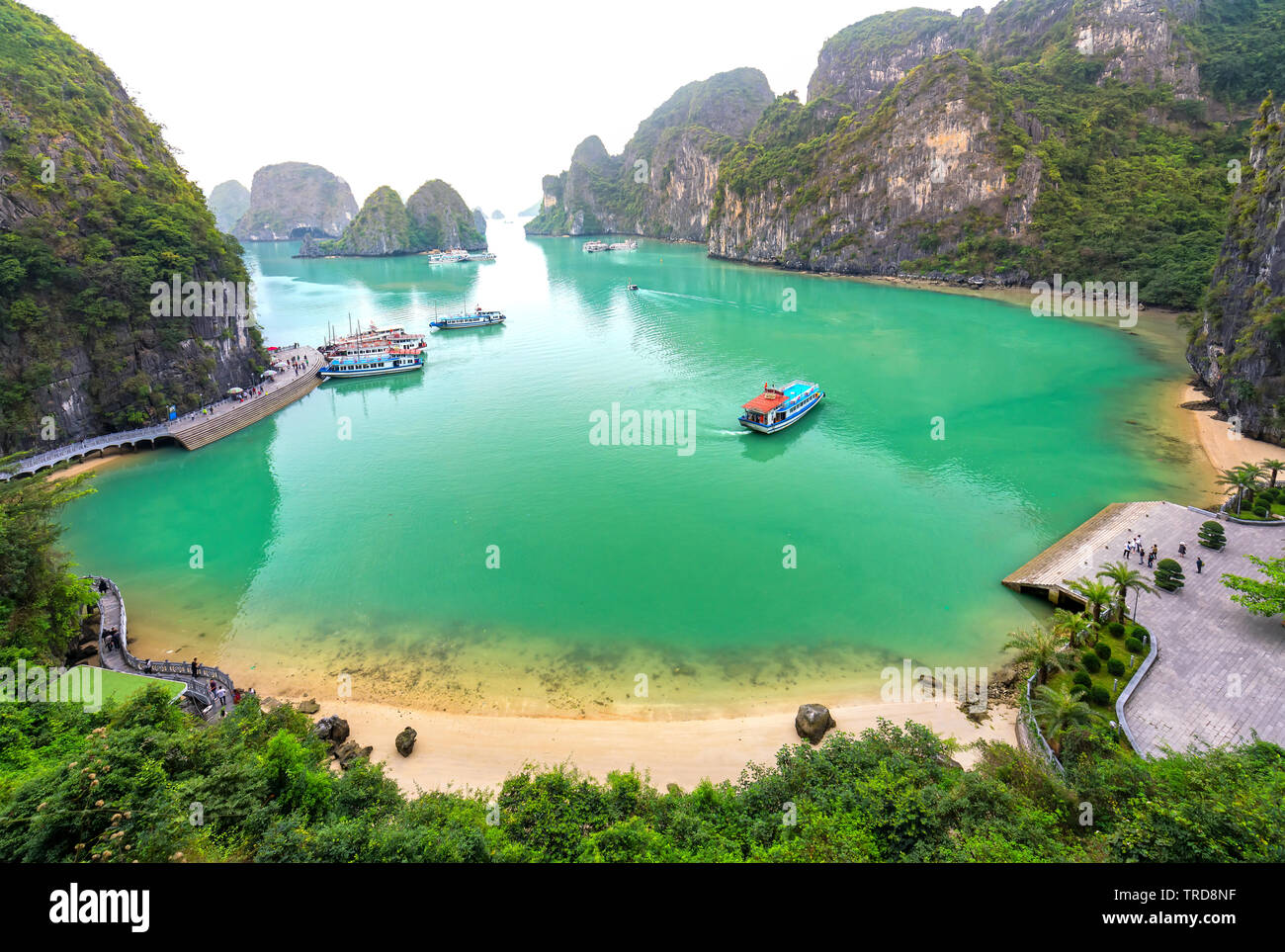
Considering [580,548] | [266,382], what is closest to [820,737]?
[580,548]

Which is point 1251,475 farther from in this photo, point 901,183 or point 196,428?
point 901,183

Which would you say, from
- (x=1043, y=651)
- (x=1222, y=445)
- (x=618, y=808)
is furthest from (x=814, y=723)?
(x=1222, y=445)

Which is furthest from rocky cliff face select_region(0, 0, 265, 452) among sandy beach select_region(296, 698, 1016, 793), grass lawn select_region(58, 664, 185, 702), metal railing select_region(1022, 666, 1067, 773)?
metal railing select_region(1022, 666, 1067, 773)

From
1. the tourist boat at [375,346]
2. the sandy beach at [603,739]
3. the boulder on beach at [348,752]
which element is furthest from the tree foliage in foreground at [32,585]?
the tourist boat at [375,346]

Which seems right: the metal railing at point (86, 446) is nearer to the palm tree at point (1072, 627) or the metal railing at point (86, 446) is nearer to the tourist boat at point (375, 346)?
the tourist boat at point (375, 346)

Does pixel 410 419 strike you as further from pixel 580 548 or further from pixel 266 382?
pixel 580 548

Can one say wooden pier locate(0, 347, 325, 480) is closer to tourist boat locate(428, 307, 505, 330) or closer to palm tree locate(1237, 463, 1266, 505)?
tourist boat locate(428, 307, 505, 330)
